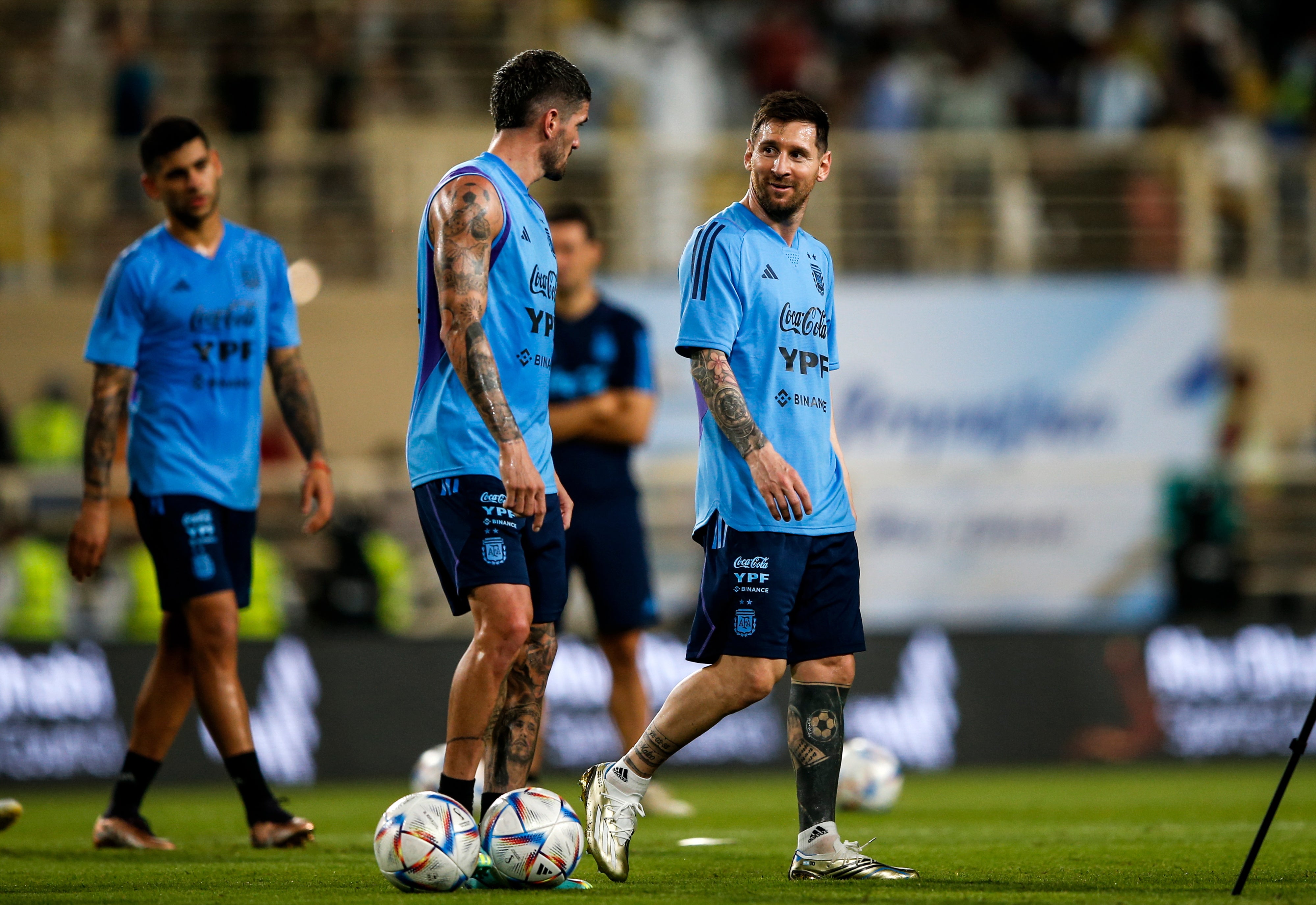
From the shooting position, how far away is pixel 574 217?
803cm

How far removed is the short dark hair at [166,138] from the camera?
673 cm

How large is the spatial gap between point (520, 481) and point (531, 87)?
132 cm

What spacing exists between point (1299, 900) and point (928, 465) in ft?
34.4

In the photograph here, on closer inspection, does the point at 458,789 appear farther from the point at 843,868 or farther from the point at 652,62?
the point at 652,62

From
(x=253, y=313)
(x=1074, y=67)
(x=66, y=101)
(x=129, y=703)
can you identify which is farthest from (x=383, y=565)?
(x=1074, y=67)

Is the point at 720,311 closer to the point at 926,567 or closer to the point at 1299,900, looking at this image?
the point at 1299,900

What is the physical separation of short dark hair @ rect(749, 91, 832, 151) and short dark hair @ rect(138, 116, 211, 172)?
2.31 metres

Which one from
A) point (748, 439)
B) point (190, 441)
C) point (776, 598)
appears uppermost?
point (190, 441)

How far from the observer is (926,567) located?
595 inches

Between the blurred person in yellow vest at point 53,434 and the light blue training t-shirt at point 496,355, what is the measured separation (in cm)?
958

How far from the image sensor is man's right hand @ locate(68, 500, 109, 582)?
21.4ft

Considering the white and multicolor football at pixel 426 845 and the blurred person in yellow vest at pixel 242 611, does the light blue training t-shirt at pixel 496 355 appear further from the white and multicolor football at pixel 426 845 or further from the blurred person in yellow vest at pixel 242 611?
the blurred person in yellow vest at pixel 242 611

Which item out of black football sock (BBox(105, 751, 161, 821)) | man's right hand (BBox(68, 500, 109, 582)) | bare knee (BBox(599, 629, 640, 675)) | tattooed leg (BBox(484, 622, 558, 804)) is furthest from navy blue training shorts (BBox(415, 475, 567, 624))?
bare knee (BBox(599, 629, 640, 675))

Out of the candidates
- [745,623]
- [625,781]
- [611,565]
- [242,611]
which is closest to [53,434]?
[242,611]
